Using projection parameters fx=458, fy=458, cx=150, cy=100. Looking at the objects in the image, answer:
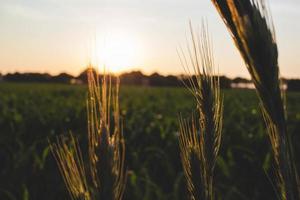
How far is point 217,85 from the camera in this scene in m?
0.81

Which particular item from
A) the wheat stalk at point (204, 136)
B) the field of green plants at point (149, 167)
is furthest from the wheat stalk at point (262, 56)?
the field of green plants at point (149, 167)

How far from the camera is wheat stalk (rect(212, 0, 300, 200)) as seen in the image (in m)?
0.59

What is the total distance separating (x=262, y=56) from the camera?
0.60 meters

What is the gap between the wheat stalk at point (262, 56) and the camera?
59 cm

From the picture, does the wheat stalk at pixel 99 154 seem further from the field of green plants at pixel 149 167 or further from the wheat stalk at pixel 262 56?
the field of green plants at pixel 149 167

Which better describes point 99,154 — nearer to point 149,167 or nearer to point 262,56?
point 262,56

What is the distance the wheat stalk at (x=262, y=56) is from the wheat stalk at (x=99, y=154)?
0.23 m

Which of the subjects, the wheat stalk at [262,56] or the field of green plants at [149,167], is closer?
the wheat stalk at [262,56]

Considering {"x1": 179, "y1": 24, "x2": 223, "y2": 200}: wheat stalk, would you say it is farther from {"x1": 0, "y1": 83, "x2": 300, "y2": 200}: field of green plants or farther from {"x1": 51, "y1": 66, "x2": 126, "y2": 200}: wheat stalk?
{"x1": 0, "y1": 83, "x2": 300, "y2": 200}: field of green plants

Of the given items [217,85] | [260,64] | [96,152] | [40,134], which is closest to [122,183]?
[96,152]

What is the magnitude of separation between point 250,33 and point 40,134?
261 inches

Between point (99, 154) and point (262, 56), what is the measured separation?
0.98 ft

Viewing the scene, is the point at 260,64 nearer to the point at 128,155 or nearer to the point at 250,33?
the point at 250,33

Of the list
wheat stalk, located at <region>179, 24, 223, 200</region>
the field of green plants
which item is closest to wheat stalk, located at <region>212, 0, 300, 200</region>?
wheat stalk, located at <region>179, 24, 223, 200</region>
